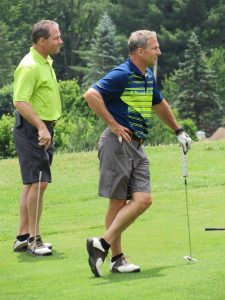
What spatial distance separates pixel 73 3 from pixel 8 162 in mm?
85202

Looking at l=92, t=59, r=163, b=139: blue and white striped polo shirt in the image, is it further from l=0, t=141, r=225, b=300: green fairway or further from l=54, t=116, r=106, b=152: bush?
l=54, t=116, r=106, b=152: bush

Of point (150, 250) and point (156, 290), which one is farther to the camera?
point (150, 250)

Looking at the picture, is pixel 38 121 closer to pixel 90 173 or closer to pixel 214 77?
pixel 90 173

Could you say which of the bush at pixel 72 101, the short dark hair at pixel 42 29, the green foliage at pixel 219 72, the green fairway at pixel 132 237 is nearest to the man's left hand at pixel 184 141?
the green fairway at pixel 132 237

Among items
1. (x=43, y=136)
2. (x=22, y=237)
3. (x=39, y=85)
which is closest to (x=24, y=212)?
(x=22, y=237)

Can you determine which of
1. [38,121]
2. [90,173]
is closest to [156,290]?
[38,121]

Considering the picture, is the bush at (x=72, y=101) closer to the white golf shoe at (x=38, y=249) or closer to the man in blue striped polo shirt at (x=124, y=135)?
the white golf shoe at (x=38, y=249)

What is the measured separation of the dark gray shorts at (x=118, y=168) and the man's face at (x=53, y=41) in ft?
5.26

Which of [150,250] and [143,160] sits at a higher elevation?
[143,160]

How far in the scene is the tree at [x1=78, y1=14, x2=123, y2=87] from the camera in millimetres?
80000

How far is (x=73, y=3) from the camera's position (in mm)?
101750

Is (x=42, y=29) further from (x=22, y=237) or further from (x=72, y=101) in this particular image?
(x=72, y=101)

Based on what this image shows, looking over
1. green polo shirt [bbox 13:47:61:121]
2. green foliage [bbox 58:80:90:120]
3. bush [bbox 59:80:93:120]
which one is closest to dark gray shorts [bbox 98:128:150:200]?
green polo shirt [bbox 13:47:61:121]

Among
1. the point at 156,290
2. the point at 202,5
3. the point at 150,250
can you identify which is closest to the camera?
the point at 156,290
